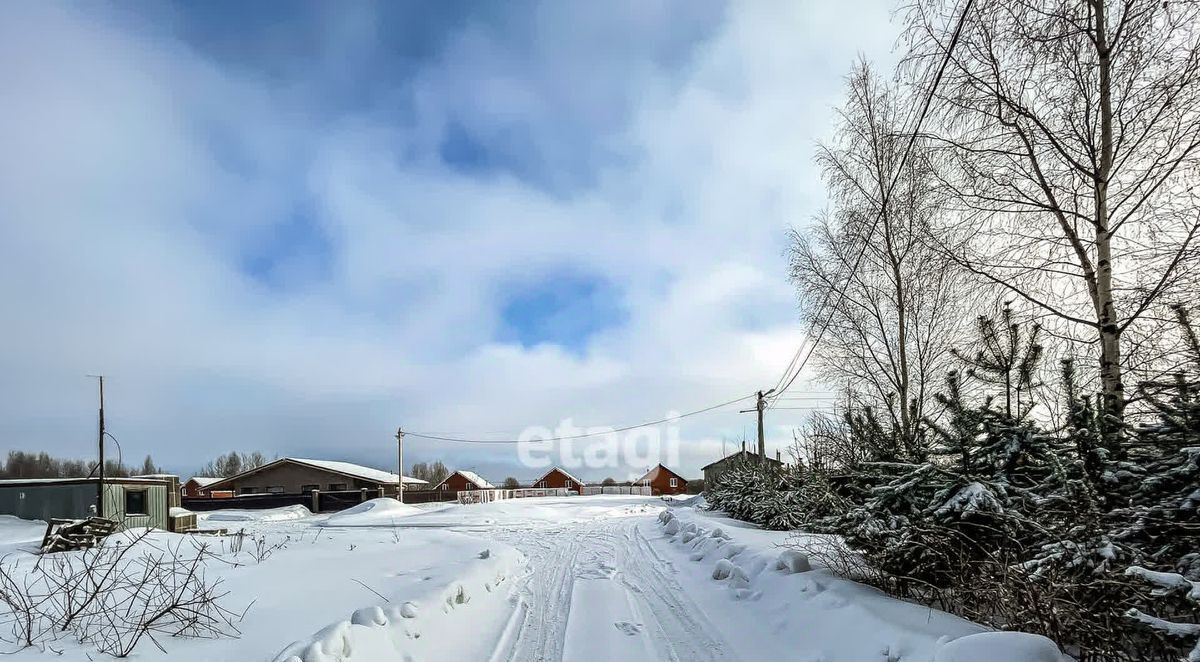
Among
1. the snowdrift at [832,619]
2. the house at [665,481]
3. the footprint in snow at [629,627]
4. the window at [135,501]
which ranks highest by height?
the snowdrift at [832,619]

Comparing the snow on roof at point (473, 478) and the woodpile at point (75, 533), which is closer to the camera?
the woodpile at point (75, 533)

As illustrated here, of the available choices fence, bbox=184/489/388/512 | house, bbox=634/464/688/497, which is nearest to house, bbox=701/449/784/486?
fence, bbox=184/489/388/512

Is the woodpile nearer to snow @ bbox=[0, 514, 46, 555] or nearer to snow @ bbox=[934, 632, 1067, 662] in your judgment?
snow @ bbox=[0, 514, 46, 555]

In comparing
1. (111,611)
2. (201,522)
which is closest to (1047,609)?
(111,611)

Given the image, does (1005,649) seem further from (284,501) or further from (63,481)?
(284,501)

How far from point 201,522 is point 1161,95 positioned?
4478 cm

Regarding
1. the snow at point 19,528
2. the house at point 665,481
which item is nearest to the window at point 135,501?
the snow at point 19,528

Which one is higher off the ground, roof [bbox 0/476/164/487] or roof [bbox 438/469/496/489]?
roof [bbox 0/476/164/487]

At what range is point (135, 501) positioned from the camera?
2616 centimetres

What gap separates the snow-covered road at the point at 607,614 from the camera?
5938 mm

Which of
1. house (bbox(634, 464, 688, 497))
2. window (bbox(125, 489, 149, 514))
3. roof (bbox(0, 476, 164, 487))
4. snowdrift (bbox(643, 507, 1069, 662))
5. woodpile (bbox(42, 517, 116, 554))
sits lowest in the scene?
house (bbox(634, 464, 688, 497))

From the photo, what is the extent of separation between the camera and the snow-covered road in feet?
19.5

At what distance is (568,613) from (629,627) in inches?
40.5

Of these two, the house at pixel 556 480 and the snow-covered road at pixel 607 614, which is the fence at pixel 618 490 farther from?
the snow-covered road at pixel 607 614
